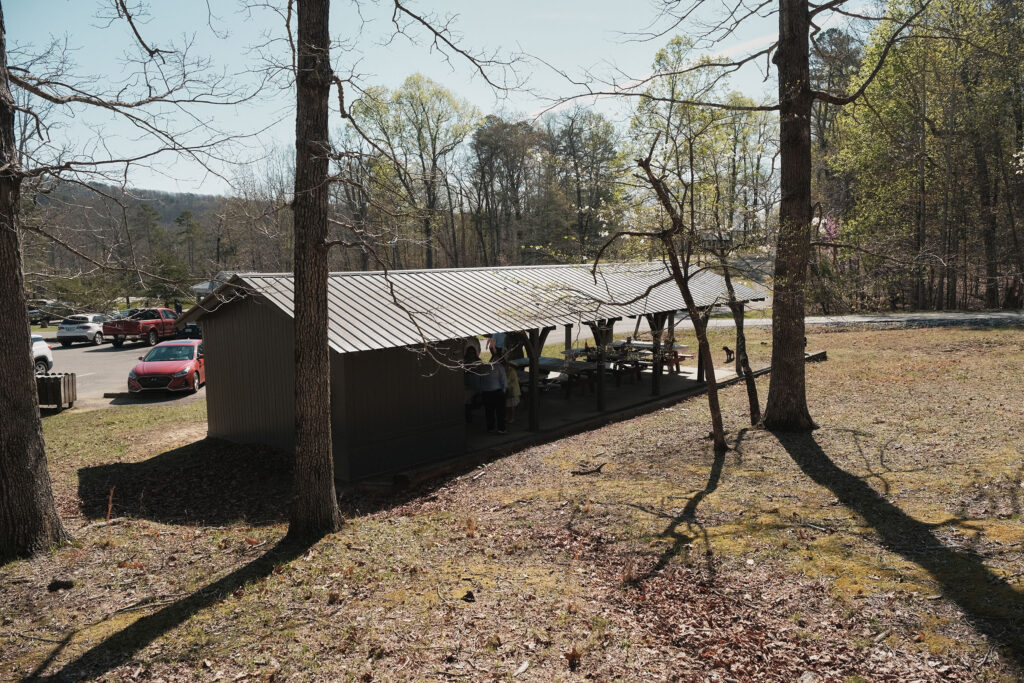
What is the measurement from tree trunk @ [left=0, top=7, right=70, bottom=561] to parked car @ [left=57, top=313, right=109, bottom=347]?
100 ft

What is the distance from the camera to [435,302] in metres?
12.1

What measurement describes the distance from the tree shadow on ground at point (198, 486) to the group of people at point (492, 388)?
370 centimetres

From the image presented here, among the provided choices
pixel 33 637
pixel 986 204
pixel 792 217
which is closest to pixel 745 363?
pixel 792 217

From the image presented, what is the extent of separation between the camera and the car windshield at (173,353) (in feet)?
66.0

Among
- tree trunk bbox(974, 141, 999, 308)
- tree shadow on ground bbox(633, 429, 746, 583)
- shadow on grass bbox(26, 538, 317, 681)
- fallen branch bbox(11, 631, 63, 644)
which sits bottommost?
shadow on grass bbox(26, 538, 317, 681)

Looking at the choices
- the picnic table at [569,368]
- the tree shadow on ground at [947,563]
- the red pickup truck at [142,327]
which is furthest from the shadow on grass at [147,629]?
the red pickup truck at [142,327]

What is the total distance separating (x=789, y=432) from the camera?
10375 millimetres

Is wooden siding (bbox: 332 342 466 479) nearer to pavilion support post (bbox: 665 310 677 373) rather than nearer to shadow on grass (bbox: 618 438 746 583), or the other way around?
pavilion support post (bbox: 665 310 677 373)

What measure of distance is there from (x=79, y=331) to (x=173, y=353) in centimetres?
1692

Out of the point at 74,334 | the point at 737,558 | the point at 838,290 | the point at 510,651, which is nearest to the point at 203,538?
the point at 510,651

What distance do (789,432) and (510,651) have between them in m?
7.21

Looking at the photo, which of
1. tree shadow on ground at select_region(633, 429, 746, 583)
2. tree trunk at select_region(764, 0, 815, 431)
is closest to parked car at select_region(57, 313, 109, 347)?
tree trunk at select_region(764, 0, 815, 431)

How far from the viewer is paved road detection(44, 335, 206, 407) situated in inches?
752

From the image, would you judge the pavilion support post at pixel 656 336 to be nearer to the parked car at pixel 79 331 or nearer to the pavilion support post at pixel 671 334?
the pavilion support post at pixel 671 334
